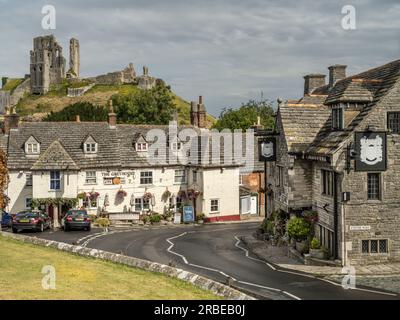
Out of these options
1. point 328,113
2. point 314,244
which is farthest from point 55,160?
point 314,244

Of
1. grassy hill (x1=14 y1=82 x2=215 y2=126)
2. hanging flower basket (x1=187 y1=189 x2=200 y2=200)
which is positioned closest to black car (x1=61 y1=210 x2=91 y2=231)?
hanging flower basket (x1=187 y1=189 x2=200 y2=200)

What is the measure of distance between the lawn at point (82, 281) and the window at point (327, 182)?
44.8 feet

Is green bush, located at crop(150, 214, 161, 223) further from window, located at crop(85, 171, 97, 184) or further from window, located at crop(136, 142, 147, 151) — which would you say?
window, located at crop(136, 142, 147, 151)

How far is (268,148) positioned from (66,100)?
110342mm

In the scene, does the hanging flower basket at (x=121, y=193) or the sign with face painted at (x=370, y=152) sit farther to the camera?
the hanging flower basket at (x=121, y=193)

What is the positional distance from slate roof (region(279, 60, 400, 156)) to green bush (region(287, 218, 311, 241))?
161 inches

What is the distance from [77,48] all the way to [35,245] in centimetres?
13813

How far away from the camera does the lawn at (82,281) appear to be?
1622 cm

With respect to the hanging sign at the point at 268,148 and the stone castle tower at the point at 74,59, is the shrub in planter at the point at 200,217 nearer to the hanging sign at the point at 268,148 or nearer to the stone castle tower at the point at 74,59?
the hanging sign at the point at 268,148

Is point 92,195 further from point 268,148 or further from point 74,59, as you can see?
point 74,59

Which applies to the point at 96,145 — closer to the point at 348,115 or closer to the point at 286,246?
the point at 286,246

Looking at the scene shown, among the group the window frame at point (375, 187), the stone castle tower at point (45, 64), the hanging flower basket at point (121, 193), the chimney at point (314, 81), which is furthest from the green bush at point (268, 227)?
the stone castle tower at point (45, 64)

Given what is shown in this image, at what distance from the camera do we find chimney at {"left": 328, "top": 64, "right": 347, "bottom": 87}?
50.1 m
